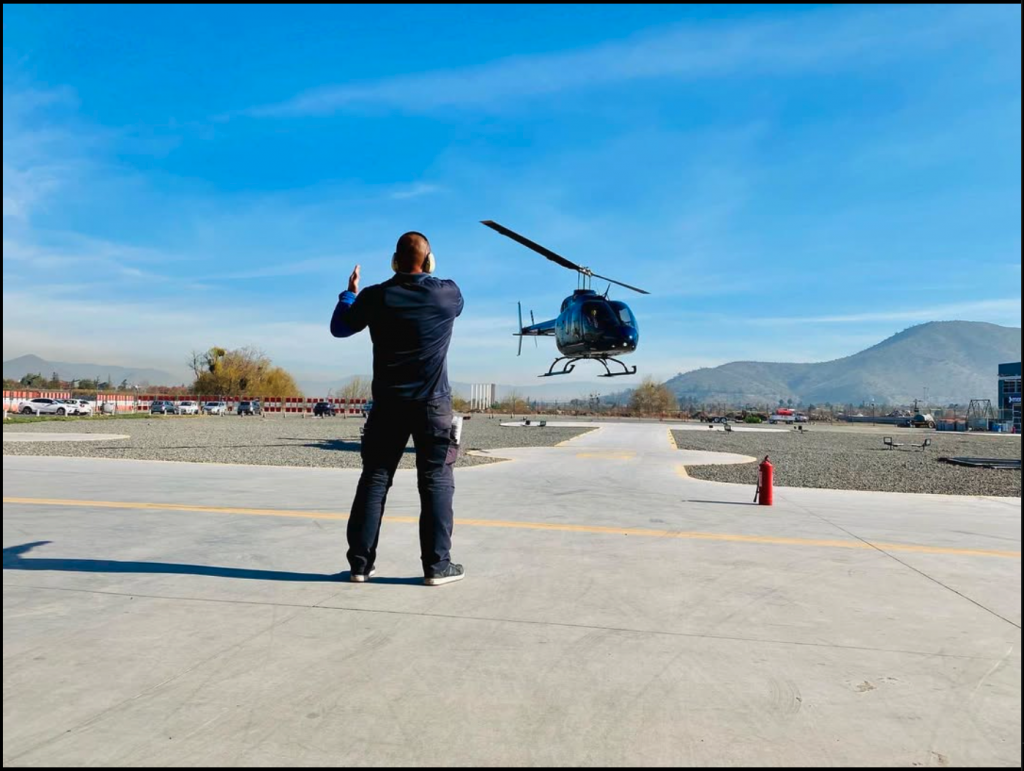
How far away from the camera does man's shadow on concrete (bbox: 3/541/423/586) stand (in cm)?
411

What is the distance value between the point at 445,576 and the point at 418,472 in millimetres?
667

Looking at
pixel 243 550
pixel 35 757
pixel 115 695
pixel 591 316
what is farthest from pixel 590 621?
pixel 591 316

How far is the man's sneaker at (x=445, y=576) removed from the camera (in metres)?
4.02

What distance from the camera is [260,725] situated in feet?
7.12

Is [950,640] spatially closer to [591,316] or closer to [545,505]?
[545,505]

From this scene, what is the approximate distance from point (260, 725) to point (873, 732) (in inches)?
80.5

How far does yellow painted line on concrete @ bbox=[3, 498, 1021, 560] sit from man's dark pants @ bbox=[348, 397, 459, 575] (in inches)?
82.0

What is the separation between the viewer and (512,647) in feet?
9.61

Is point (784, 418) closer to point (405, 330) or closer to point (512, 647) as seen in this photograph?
point (405, 330)

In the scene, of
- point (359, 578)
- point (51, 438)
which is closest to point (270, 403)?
point (51, 438)

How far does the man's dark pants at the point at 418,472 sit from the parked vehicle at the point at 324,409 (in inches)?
2177

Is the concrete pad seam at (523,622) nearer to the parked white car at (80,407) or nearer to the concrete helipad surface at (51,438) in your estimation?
the concrete helipad surface at (51,438)

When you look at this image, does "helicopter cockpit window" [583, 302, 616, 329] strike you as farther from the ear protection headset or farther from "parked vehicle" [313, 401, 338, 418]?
"parked vehicle" [313, 401, 338, 418]

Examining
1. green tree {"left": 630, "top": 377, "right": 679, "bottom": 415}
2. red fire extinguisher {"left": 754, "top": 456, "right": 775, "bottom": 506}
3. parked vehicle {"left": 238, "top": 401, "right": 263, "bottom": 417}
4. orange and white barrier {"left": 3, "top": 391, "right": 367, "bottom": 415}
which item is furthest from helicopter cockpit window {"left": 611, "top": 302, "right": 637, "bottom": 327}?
green tree {"left": 630, "top": 377, "right": 679, "bottom": 415}
